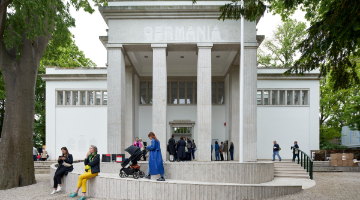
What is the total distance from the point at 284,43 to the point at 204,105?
942 inches

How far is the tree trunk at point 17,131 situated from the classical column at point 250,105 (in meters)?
9.84

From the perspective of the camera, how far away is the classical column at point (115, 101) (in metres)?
15.4

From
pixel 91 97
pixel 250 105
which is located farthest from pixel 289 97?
pixel 91 97

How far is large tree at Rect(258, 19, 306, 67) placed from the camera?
116ft

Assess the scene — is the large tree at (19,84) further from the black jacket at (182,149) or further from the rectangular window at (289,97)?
the rectangular window at (289,97)

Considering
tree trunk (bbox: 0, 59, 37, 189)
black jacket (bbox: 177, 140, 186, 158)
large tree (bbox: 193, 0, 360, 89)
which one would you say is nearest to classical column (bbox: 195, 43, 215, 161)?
black jacket (bbox: 177, 140, 186, 158)

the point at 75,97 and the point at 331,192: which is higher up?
the point at 75,97

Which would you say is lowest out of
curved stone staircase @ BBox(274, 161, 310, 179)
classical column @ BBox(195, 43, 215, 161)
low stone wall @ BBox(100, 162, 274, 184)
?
curved stone staircase @ BBox(274, 161, 310, 179)

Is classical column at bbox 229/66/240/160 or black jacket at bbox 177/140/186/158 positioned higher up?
classical column at bbox 229/66/240/160

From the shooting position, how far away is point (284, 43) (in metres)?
35.8

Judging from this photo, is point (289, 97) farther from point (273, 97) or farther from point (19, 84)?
point (19, 84)

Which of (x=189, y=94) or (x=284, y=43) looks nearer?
(x=189, y=94)

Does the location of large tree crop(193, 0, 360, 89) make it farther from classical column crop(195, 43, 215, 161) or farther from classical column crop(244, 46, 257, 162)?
classical column crop(195, 43, 215, 161)

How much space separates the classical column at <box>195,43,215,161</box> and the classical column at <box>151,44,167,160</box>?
1745 millimetres
